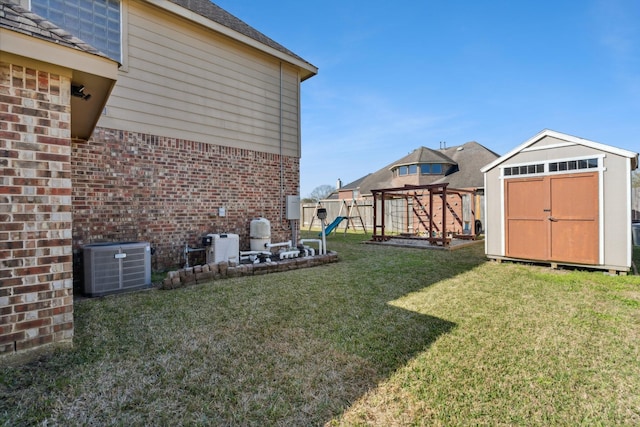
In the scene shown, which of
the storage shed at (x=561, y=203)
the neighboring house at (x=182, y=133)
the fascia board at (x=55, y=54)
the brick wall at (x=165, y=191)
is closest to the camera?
the fascia board at (x=55, y=54)

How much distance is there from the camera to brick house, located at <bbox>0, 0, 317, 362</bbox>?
5.09m

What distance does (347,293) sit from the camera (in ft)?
14.6

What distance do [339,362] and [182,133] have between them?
5440mm

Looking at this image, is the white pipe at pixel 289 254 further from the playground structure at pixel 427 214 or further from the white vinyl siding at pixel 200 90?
the playground structure at pixel 427 214

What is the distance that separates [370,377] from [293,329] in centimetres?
108

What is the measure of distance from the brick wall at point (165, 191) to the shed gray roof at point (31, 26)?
2.97 meters

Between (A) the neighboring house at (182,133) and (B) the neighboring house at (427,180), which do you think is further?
(B) the neighboring house at (427,180)

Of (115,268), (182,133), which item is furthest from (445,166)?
(115,268)

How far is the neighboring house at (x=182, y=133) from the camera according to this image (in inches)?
204

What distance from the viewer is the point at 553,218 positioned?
20.8 feet

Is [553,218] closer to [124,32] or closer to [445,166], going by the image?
[124,32]

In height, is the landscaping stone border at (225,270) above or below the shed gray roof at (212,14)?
below

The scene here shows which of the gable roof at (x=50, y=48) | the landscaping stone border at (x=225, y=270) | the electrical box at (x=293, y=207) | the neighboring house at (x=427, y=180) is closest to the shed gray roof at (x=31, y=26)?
the gable roof at (x=50, y=48)

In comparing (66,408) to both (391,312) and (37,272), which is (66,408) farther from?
(391,312)
